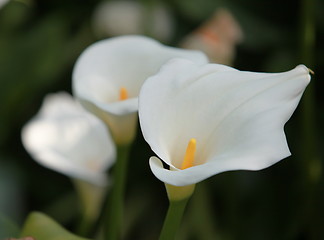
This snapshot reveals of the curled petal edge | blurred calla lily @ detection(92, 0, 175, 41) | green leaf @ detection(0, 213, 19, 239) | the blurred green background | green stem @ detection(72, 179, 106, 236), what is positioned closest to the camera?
the curled petal edge

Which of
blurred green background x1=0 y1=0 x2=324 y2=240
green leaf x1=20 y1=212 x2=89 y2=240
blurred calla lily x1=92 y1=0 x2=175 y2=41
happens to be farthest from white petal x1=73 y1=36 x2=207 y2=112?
blurred calla lily x1=92 y1=0 x2=175 y2=41

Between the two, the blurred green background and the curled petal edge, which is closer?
the curled petal edge

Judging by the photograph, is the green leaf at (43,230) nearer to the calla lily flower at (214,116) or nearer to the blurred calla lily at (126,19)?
the calla lily flower at (214,116)

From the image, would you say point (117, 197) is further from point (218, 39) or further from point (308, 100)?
point (218, 39)

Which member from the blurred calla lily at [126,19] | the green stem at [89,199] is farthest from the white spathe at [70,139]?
the blurred calla lily at [126,19]

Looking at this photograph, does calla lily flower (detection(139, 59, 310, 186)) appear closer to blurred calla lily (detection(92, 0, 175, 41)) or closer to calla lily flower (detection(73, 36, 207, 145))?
calla lily flower (detection(73, 36, 207, 145))

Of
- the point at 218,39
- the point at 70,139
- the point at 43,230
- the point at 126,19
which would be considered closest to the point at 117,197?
the point at 43,230
